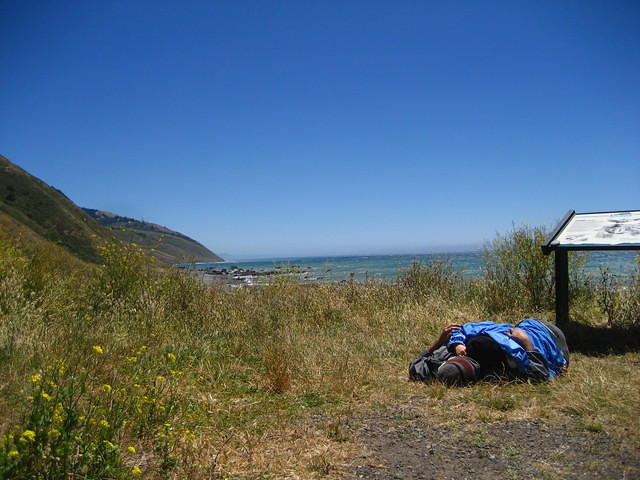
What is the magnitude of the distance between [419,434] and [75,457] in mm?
2509

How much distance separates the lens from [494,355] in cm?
502

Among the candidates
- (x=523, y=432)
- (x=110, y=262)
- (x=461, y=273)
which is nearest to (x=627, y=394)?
(x=523, y=432)

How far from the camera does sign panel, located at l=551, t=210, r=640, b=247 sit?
6605 millimetres

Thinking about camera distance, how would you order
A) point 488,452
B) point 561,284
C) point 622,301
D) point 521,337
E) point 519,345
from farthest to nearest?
point 622,301 → point 561,284 → point 521,337 → point 519,345 → point 488,452

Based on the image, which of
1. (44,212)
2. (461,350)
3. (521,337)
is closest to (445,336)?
(461,350)

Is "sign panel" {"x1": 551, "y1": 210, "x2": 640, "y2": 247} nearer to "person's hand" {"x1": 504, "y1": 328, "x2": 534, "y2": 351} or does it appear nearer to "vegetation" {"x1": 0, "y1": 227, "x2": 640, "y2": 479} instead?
"vegetation" {"x1": 0, "y1": 227, "x2": 640, "y2": 479}

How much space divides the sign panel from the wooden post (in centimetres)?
28

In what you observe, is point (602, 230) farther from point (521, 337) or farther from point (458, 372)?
point (458, 372)

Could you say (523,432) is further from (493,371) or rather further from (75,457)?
(75,457)

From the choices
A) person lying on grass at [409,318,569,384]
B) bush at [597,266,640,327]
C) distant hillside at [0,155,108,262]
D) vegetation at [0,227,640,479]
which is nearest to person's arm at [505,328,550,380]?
person lying on grass at [409,318,569,384]

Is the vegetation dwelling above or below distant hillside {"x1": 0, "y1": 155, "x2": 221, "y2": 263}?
below

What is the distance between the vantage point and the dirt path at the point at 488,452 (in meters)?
2.84

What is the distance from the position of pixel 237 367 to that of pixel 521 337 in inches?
136

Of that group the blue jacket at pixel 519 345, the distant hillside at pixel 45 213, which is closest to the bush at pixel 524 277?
the blue jacket at pixel 519 345
